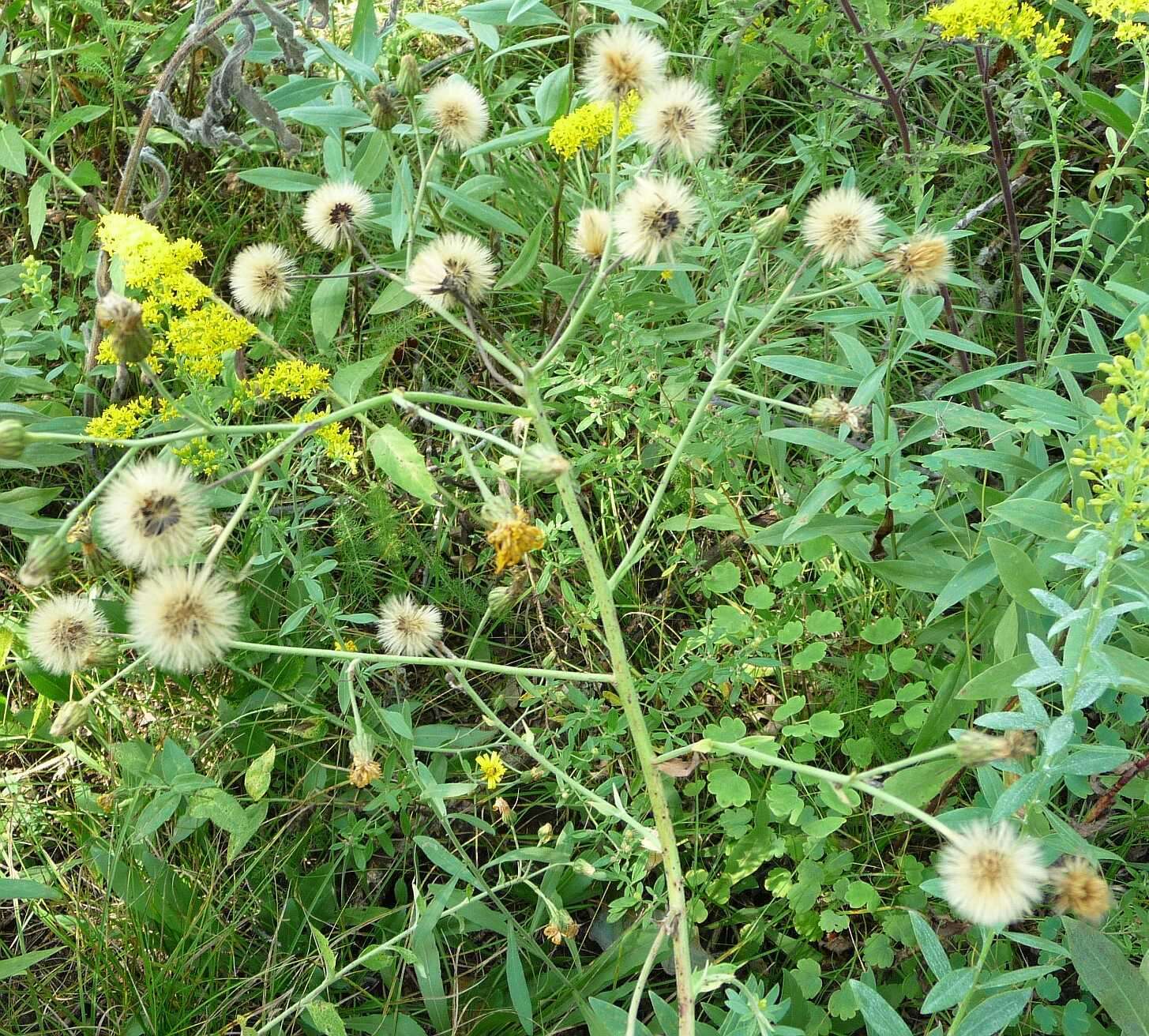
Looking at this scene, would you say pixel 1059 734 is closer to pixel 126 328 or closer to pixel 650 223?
pixel 650 223

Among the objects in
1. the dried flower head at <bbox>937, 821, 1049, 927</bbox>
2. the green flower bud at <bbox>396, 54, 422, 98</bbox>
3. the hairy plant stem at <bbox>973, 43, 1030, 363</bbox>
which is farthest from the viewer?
the hairy plant stem at <bbox>973, 43, 1030, 363</bbox>

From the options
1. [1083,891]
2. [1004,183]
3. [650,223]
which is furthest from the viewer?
[1004,183]

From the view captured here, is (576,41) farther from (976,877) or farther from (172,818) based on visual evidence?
(976,877)

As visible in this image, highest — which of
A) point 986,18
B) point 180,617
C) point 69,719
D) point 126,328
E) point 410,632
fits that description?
point 986,18

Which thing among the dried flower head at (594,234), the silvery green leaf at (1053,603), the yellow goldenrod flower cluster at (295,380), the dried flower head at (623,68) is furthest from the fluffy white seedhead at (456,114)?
the silvery green leaf at (1053,603)

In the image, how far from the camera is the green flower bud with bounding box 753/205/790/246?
173cm

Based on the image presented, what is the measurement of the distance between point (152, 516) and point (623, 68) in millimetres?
1015

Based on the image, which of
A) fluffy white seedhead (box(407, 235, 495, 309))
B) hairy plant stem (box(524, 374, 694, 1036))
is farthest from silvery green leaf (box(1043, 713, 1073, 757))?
fluffy white seedhead (box(407, 235, 495, 309))

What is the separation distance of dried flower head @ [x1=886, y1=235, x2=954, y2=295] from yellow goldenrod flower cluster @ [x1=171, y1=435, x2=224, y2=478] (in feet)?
4.54

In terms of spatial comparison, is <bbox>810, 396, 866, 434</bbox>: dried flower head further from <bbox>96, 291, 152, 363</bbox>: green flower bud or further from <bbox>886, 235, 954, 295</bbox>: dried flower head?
<bbox>96, 291, 152, 363</bbox>: green flower bud

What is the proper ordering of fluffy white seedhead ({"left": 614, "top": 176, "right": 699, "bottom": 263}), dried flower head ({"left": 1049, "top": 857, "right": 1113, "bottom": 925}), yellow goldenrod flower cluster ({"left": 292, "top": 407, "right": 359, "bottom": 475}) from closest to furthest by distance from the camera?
dried flower head ({"left": 1049, "top": 857, "right": 1113, "bottom": 925}), fluffy white seedhead ({"left": 614, "top": 176, "right": 699, "bottom": 263}), yellow goldenrod flower cluster ({"left": 292, "top": 407, "right": 359, "bottom": 475})

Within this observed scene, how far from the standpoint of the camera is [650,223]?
1.60 m

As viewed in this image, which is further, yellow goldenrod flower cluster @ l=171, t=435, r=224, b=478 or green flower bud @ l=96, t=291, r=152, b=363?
yellow goldenrod flower cluster @ l=171, t=435, r=224, b=478

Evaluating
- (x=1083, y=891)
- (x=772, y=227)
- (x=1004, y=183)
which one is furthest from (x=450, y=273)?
(x=1004, y=183)
